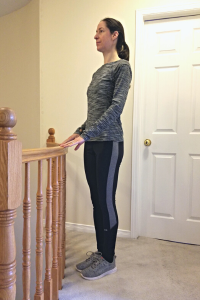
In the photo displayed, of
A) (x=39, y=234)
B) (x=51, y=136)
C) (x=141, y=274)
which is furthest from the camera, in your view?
(x=51, y=136)

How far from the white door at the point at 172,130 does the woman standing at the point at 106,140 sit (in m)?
0.68

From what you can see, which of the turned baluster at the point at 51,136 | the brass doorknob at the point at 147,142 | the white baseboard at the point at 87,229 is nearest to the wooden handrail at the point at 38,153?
the turned baluster at the point at 51,136

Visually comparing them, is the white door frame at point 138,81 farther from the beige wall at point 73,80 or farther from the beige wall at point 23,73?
the beige wall at point 23,73

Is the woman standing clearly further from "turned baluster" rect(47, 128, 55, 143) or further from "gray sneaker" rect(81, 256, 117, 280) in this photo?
"turned baluster" rect(47, 128, 55, 143)

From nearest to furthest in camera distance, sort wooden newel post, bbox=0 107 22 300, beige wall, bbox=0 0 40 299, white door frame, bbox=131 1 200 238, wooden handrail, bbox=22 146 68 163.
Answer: wooden newel post, bbox=0 107 22 300 < wooden handrail, bbox=22 146 68 163 < white door frame, bbox=131 1 200 238 < beige wall, bbox=0 0 40 299

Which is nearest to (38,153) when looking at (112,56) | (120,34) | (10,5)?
(112,56)

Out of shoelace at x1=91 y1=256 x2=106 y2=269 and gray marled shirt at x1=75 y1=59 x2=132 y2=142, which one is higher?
gray marled shirt at x1=75 y1=59 x2=132 y2=142

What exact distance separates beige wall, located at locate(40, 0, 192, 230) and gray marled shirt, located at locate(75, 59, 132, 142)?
70cm

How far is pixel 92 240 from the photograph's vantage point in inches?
82.6

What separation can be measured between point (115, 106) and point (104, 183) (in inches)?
17.8

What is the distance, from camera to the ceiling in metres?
2.65

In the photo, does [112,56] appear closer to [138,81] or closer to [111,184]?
[138,81]

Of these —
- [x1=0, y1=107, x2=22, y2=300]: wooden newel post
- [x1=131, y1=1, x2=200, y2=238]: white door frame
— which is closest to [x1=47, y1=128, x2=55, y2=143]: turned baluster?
[x1=131, y1=1, x2=200, y2=238]: white door frame

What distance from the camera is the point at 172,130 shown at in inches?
82.3
